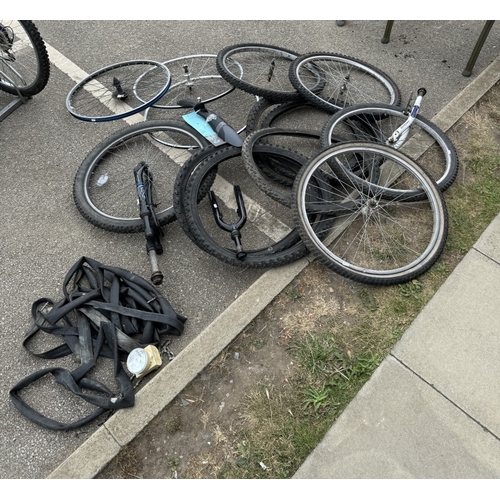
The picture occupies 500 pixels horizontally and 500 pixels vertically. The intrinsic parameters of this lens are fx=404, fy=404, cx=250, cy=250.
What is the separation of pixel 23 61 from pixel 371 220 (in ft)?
16.4

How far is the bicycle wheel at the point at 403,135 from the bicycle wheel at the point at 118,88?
210 centimetres

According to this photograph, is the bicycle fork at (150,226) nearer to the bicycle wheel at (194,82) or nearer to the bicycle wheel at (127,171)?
the bicycle wheel at (127,171)

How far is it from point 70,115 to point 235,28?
108 inches

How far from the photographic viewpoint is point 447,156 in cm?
418

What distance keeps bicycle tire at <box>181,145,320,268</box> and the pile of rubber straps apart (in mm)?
603

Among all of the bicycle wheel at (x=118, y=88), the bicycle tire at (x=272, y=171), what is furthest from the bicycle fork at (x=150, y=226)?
the bicycle wheel at (x=118, y=88)

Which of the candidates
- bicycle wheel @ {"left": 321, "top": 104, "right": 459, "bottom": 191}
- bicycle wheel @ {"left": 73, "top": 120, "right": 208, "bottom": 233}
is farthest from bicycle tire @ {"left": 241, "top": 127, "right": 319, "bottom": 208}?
bicycle wheel @ {"left": 73, "top": 120, "right": 208, "bottom": 233}

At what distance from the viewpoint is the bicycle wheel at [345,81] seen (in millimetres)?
4668

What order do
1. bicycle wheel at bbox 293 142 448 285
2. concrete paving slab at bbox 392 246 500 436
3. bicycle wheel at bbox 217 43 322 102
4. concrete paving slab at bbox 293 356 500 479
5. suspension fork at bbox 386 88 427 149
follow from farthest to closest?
bicycle wheel at bbox 217 43 322 102
suspension fork at bbox 386 88 427 149
bicycle wheel at bbox 293 142 448 285
concrete paving slab at bbox 392 246 500 436
concrete paving slab at bbox 293 356 500 479

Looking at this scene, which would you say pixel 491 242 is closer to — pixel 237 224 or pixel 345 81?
pixel 237 224

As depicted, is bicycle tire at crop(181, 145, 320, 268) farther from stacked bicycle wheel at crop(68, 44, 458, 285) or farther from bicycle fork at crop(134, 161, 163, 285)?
bicycle fork at crop(134, 161, 163, 285)

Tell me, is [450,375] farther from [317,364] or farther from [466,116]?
[466,116]

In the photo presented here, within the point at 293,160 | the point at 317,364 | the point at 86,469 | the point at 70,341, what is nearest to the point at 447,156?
the point at 293,160

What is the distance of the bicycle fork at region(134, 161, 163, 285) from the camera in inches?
135
